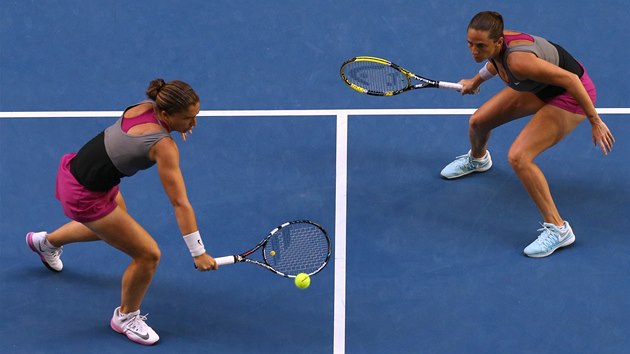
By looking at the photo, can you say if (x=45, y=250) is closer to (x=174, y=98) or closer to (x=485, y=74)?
(x=174, y=98)

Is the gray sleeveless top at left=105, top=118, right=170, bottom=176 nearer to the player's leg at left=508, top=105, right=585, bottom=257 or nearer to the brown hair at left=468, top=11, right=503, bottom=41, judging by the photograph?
the brown hair at left=468, top=11, right=503, bottom=41

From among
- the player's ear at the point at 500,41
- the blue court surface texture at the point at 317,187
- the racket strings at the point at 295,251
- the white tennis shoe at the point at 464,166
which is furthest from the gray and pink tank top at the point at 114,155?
the white tennis shoe at the point at 464,166

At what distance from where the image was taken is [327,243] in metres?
7.47

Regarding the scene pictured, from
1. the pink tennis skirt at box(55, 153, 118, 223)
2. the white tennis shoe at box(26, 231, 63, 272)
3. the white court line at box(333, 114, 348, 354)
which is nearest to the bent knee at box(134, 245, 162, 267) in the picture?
the pink tennis skirt at box(55, 153, 118, 223)

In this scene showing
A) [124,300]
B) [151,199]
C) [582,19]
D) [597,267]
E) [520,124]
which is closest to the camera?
[124,300]

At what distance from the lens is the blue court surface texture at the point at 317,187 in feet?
24.5

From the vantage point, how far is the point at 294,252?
738 cm

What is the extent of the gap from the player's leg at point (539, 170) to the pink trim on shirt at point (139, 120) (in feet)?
8.32

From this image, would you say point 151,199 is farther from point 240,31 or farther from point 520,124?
point 520,124

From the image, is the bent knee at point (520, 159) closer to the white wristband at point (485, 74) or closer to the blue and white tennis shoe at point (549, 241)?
the blue and white tennis shoe at point (549, 241)

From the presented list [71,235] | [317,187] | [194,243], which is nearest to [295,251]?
[194,243]

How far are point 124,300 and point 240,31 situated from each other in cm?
330

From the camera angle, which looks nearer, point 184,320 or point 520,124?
point 184,320

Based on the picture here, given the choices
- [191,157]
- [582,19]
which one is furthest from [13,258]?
[582,19]
